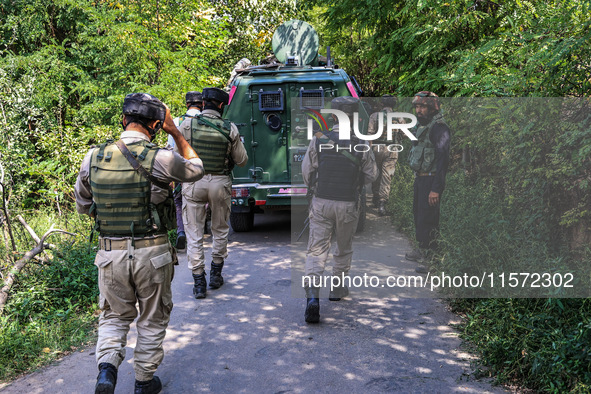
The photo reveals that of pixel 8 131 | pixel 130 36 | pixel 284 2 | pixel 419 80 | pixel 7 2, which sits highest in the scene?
pixel 284 2

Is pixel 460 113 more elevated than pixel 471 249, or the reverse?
pixel 460 113

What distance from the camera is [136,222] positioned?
335 centimetres

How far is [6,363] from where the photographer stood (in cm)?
402

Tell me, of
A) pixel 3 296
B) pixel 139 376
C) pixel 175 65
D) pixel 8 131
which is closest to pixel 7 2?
pixel 8 131

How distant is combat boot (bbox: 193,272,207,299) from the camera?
5534 mm

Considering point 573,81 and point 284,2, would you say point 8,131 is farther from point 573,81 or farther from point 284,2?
point 284,2

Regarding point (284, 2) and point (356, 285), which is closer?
point (356, 285)

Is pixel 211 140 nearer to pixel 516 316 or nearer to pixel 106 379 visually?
pixel 106 379

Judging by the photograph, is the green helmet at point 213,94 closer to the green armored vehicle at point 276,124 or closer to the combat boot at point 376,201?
the green armored vehicle at point 276,124

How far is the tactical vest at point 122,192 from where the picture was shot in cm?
330

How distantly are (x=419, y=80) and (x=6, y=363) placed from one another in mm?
7027

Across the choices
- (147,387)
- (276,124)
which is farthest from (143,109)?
(276,124)

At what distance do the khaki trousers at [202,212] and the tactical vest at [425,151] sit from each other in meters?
2.36

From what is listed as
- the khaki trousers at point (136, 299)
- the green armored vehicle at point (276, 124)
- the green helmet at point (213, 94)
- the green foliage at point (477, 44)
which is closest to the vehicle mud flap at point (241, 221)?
the green armored vehicle at point (276, 124)
